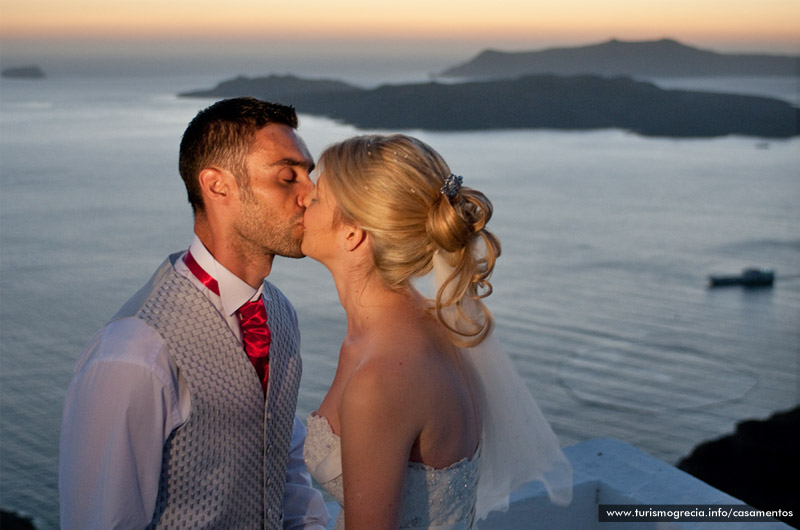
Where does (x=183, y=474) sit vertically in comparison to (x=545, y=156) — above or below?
above

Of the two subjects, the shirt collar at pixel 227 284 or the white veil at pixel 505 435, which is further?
the white veil at pixel 505 435

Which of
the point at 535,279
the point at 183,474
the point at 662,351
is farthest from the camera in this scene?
the point at 535,279

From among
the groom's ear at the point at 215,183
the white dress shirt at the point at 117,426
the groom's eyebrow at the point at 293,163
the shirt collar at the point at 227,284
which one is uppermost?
the groom's eyebrow at the point at 293,163

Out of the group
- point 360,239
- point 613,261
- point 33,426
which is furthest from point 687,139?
point 360,239

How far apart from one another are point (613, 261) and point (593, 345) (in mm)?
9400

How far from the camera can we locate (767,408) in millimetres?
25203

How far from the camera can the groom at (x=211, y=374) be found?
62.7 inches

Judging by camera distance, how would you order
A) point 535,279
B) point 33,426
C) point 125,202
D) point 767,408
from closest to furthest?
1. point 33,426
2. point 767,408
3. point 535,279
4. point 125,202

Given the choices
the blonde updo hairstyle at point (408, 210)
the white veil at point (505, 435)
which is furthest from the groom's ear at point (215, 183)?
the white veil at point (505, 435)

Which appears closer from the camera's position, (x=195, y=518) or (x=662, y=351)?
(x=195, y=518)

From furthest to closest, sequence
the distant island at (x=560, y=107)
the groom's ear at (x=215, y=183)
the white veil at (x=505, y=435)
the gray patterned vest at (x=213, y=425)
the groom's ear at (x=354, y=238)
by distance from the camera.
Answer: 1. the distant island at (x=560, y=107)
2. the white veil at (x=505, y=435)
3. the groom's ear at (x=215, y=183)
4. the groom's ear at (x=354, y=238)
5. the gray patterned vest at (x=213, y=425)

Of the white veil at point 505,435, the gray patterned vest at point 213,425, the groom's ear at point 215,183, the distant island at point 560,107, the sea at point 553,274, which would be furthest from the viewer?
the distant island at point 560,107

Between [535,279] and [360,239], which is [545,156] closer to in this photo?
[535,279]

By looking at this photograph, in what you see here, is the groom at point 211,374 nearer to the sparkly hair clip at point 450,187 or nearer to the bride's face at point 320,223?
the bride's face at point 320,223
